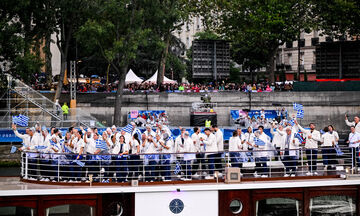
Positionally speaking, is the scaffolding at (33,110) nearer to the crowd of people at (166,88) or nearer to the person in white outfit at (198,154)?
the crowd of people at (166,88)

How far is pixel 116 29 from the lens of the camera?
37.2 meters

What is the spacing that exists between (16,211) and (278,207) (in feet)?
20.6

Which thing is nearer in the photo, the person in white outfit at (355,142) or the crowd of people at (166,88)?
the person in white outfit at (355,142)

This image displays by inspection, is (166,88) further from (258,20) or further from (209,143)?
(209,143)

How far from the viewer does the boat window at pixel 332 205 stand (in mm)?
14718

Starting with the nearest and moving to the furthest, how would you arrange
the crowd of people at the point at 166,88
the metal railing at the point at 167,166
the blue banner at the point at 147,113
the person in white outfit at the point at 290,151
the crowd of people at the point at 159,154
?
the metal railing at the point at 167,166, the crowd of people at the point at 159,154, the person in white outfit at the point at 290,151, the blue banner at the point at 147,113, the crowd of people at the point at 166,88

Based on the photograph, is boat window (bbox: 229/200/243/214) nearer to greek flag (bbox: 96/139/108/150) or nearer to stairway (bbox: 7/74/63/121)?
greek flag (bbox: 96/139/108/150)

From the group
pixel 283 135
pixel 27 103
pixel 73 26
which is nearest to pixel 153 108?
pixel 73 26

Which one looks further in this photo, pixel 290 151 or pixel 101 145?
pixel 290 151

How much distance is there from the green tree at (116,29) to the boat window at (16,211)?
2184 cm

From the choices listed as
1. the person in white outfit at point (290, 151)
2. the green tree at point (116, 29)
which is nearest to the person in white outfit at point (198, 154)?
the person in white outfit at point (290, 151)

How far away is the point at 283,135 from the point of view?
16.9 m

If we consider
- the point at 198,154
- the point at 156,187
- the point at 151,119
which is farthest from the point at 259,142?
the point at 151,119

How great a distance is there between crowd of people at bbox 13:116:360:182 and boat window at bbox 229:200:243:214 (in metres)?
0.93
